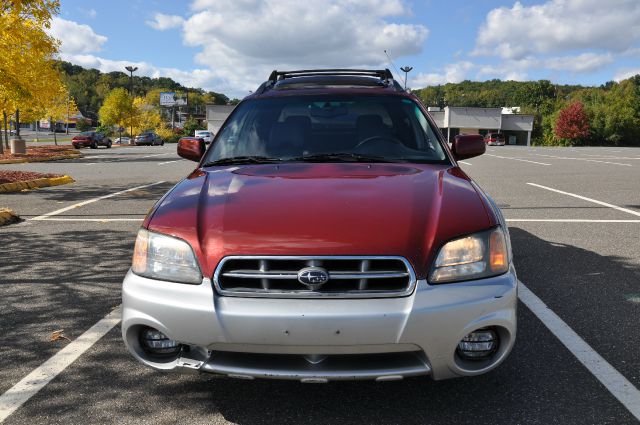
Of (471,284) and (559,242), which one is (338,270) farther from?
(559,242)

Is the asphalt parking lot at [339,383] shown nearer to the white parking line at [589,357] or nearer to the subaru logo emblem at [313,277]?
the white parking line at [589,357]

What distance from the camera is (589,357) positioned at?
3.18 meters

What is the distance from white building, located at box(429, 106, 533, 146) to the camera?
7375 centimetres

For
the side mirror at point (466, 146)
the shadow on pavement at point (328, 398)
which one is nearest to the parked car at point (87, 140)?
the side mirror at point (466, 146)

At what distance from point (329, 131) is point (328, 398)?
77.6 inches

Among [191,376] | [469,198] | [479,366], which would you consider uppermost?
[469,198]

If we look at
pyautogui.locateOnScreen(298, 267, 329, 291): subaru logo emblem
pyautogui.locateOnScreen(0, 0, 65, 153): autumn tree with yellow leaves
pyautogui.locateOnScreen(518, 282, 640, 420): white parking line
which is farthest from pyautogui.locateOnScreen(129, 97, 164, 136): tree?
pyautogui.locateOnScreen(298, 267, 329, 291): subaru logo emblem

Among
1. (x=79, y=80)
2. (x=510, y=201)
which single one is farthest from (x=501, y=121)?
(x=79, y=80)

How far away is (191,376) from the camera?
2.98 m

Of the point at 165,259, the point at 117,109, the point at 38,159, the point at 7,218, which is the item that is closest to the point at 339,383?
the point at 165,259

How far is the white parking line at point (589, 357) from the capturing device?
106 inches

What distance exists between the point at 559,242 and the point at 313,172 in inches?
168

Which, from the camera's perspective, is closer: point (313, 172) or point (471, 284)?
point (471, 284)

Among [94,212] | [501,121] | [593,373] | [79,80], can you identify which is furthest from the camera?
[79,80]
